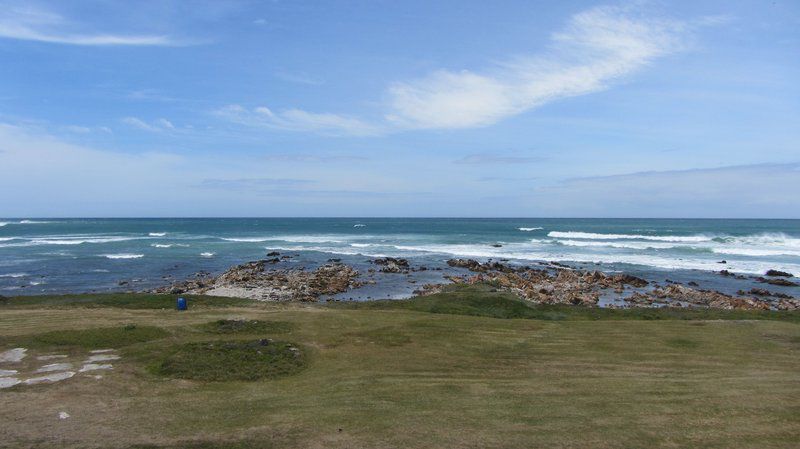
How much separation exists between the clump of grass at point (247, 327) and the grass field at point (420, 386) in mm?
73

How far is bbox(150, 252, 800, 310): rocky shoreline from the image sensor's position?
109 feet

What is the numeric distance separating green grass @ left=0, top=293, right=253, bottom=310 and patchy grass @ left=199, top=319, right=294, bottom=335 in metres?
5.80

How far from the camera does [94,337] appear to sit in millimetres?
16172

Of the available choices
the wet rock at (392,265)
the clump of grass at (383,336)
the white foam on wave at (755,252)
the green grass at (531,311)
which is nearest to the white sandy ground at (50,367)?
the clump of grass at (383,336)

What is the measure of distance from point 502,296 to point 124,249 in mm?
61820

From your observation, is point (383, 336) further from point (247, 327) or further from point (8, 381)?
point (8, 381)

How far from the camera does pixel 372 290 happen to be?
126 feet

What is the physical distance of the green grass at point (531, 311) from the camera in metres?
23.9

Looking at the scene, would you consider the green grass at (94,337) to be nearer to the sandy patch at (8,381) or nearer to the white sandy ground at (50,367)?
the white sandy ground at (50,367)

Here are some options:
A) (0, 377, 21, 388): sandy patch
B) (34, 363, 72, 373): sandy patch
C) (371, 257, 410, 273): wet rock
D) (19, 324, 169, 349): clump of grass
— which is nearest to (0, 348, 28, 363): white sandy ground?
(19, 324, 169, 349): clump of grass

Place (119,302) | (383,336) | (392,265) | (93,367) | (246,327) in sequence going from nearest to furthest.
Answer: (93,367), (383,336), (246,327), (119,302), (392,265)

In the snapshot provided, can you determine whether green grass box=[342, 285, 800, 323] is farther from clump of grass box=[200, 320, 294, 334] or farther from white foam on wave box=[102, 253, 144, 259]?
white foam on wave box=[102, 253, 144, 259]

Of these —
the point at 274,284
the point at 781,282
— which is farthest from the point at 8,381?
the point at 781,282

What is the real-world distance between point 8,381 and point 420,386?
388 inches
